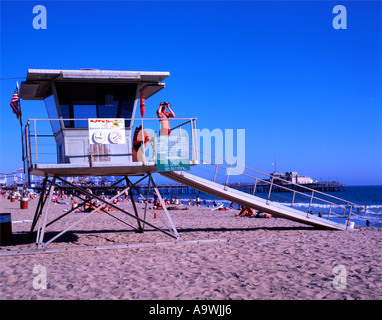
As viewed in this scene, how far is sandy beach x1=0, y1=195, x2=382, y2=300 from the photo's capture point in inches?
273

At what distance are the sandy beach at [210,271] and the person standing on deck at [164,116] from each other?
3303mm

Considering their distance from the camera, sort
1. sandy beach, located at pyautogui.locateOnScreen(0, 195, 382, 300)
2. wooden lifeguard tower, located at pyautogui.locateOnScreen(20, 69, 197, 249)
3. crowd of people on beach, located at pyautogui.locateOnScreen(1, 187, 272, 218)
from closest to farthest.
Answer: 1. sandy beach, located at pyautogui.locateOnScreen(0, 195, 382, 300)
2. wooden lifeguard tower, located at pyautogui.locateOnScreen(20, 69, 197, 249)
3. crowd of people on beach, located at pyautogui.locateOnScreen(1, 187, 272, 218)

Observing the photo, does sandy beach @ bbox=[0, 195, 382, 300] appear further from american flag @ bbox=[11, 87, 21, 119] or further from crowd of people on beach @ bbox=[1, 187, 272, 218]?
american flag @ bbox=[11, 87, 21, 119]

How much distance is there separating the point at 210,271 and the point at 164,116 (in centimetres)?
489

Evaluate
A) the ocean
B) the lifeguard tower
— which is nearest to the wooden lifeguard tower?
the lifeguard tower

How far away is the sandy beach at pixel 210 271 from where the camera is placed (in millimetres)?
6926

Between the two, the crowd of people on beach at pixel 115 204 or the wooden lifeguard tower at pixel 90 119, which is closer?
the wooden lifeguard tower at pixel 90 119

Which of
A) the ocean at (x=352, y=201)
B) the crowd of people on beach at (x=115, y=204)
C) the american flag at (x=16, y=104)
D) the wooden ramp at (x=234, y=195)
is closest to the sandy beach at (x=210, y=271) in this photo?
the wooden ramp at (x=234, y=195)

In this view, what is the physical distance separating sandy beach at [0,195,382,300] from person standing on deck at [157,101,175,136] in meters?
3.30

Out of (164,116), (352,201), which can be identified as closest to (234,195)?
(164,116)

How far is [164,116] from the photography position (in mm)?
11586

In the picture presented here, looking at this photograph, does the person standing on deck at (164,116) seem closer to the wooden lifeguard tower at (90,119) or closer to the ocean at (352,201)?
the wooden lifeguard tower at (90,119)
